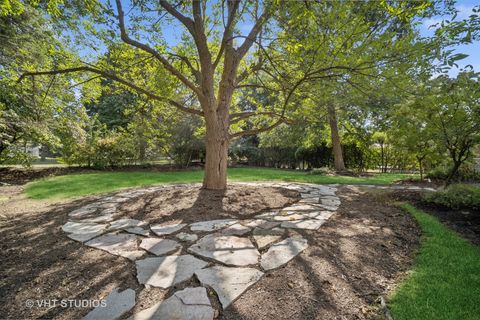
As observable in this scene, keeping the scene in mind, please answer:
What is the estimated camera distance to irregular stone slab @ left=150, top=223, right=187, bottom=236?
2836 mm

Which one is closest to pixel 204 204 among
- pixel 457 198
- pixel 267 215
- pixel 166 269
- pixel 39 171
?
pixel 267 215

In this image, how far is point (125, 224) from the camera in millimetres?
3180

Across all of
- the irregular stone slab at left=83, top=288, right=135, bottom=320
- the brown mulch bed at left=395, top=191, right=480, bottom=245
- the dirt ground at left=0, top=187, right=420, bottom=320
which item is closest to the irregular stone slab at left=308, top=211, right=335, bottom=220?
the dirt ground at left=0, top=187, right=420, bottom=320

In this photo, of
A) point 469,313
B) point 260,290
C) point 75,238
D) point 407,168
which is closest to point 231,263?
point 260,290

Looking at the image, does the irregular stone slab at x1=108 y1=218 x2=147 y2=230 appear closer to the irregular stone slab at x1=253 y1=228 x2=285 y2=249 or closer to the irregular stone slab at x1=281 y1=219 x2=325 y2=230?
the irregular stone slab at x1=253 y1=228 x2=285 y2=249

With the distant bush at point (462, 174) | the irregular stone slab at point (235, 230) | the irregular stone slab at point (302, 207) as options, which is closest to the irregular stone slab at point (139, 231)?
the irregular stone slab at point (235, 230)

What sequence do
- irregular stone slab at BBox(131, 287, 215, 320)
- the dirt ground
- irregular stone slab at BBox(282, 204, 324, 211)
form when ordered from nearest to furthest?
irregular stone slab at BBox(131, 287, 215, 320), the dirt ground, irregular stone slab at BBox(282, 204, 324, 211)

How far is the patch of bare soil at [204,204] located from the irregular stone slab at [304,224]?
651mm

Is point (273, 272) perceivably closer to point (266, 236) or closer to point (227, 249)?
point (227, 249)

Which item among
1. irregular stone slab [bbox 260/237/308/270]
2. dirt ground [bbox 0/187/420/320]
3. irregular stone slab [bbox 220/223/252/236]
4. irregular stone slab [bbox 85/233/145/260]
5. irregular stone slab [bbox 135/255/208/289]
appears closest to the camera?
dirt ground [bbox 0/187/420/320]

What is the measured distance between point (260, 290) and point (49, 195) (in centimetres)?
638

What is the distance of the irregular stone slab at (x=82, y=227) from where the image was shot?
2.99m

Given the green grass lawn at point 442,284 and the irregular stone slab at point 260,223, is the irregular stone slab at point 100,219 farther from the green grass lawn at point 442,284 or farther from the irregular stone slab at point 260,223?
the green grass lawn at point 442,284

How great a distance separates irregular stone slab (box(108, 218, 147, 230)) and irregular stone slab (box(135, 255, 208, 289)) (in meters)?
1.10
